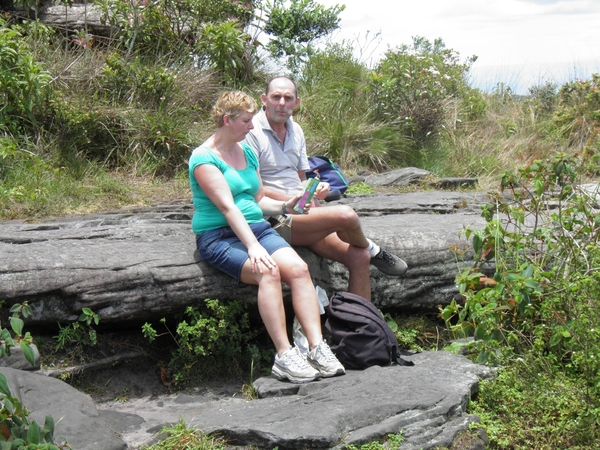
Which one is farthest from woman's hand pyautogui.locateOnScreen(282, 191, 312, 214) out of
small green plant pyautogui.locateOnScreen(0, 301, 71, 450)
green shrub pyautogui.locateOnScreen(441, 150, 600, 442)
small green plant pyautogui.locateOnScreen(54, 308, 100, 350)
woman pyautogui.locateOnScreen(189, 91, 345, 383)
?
small green plant pyautogui.locateOnScreen(0, 301, 71, 450)

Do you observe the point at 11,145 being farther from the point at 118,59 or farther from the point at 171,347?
the point at 171,347

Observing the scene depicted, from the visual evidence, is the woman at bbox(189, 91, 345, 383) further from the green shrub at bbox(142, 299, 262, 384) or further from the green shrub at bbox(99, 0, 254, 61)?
the green shrub at bbox(99, 0, 254, 61)

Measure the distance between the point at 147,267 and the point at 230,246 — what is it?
563mm

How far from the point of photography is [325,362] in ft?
13.4

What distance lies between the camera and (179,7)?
10.2m

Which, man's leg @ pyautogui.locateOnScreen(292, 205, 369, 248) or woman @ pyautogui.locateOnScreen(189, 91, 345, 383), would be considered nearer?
woman @ pyautogui.locateOnScreen(189, 91, 345, 383)

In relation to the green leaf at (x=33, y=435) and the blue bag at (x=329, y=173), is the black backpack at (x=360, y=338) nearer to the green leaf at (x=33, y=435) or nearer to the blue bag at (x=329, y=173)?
the blue bag at (x=329, y=173)

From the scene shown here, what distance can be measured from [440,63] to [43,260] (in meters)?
8.96

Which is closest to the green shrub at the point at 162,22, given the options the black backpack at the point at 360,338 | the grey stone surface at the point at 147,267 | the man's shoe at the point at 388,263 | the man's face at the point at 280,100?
the grey stone surface at the point at 147,267

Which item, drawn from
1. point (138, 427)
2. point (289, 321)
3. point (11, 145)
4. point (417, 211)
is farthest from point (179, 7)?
point (138, 427)

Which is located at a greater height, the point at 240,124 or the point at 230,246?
the point at 240,124

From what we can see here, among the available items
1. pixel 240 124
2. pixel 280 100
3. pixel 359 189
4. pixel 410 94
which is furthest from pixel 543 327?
pixel 410 94

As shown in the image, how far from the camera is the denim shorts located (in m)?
4.35

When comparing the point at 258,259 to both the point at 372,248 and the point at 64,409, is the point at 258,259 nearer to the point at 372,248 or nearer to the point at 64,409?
the point at 372,248
